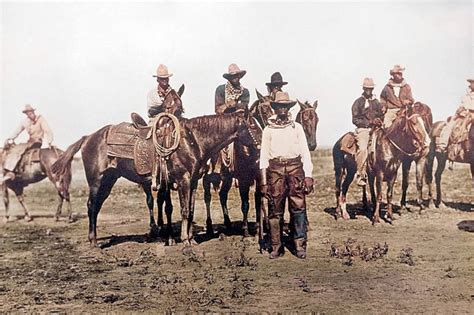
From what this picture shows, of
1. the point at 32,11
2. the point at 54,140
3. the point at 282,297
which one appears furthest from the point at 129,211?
the point at 282,297

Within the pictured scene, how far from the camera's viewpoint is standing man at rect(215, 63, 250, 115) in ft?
27.8

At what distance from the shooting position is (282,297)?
20.0 feet

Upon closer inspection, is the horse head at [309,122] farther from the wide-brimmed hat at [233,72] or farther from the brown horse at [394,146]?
the brown horse at [394,146]

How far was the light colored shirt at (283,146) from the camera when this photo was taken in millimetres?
7148

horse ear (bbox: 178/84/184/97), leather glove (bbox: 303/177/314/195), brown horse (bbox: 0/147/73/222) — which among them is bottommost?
leather glove (bbox: 303/177/314/195)

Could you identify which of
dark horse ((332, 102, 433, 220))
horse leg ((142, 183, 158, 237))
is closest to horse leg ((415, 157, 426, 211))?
dark horse ((332, 102, 433, 220))

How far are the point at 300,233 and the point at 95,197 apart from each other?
11.4 ft

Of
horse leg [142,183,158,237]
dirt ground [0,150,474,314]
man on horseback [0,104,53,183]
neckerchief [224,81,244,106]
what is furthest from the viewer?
man on horseback [0,104,53,183]

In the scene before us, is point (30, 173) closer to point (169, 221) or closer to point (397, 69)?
point (169, 221)

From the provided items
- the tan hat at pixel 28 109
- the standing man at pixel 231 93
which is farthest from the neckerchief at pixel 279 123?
the tan hat at pixel 28 109

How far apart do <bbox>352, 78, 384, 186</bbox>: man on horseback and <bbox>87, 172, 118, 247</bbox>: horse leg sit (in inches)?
173

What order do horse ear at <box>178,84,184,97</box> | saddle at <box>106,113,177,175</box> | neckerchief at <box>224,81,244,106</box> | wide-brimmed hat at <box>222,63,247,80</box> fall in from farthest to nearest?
neckerchief at <box>224,81,244,106</box> < wide-brimmed hat at <box>222,63,247,80</box> < saddle at <box>106,113,177,175</box> < horse ear at <box>178,84,184,97</box>

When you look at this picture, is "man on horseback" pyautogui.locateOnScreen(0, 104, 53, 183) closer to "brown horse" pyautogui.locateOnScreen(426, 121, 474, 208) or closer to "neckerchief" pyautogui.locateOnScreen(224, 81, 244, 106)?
"neckerchief" pyautogui.locateOnScreen(224, 81, 244, 106)

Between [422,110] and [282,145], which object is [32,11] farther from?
[422,110]
